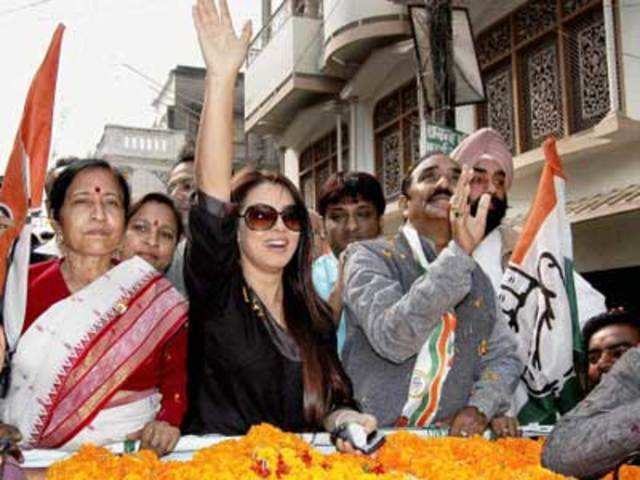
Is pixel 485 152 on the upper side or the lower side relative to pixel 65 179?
upper

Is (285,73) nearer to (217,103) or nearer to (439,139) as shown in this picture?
(439,139)

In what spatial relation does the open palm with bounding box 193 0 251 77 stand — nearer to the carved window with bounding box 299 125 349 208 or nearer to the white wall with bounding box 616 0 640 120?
the white wall with bounding box 616 0 640 120

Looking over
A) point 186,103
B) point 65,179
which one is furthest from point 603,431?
point 186,103

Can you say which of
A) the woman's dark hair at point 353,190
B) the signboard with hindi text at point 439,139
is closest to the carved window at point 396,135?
the signboard with hindi text at point 439,139

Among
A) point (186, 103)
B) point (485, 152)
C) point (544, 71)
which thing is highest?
point (186, 103)

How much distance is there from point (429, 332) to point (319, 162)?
44.2ft

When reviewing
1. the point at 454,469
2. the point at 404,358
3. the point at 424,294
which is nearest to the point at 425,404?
the point at 404,358

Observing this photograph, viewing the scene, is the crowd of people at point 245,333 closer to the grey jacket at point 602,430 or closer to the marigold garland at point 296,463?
the grey jacket at point 602,430

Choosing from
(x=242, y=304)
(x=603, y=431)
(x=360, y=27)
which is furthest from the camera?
(x=360, y=27)

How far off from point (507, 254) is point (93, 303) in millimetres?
2203

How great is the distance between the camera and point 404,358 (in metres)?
3.01

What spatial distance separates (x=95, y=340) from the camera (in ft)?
8.89

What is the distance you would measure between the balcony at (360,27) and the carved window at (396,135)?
845 mm

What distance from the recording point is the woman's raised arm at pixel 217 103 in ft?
8.75
